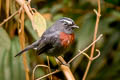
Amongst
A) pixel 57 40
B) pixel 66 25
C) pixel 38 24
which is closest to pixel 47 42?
pixel 57 40

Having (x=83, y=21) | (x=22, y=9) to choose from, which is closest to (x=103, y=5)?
(x=83, y=21)

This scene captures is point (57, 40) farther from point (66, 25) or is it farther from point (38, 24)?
point (38, 24)

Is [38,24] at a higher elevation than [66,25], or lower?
lower

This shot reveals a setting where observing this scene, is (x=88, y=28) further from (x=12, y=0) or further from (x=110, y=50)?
(x=12, y=0)

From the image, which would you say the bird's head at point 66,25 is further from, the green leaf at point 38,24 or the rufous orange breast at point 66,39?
the green leaf at point 38,24

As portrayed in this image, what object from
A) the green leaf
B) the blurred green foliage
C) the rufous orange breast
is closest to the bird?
the rufous orange breast

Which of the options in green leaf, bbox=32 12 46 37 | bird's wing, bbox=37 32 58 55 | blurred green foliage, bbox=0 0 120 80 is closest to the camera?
green leaf, bbox=32 12 46 37

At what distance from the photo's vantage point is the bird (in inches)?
114

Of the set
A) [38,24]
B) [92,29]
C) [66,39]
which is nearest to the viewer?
[38,24]

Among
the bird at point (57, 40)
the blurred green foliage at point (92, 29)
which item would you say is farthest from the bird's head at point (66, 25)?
the blurred green foliage at point (92, 29)

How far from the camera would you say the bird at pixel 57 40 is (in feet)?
9.52

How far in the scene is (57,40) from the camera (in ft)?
9.77

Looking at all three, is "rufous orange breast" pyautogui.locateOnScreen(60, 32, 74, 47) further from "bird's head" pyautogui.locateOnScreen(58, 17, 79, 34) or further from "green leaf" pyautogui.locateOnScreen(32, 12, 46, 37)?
"green leaf" pyautogui.locateOnScreen(32, 12, 46, 37)

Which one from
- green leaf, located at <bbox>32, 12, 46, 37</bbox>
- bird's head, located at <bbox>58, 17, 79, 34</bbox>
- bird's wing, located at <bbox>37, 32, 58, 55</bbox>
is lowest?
green leaf, located at <bbox>32, 12, 46, 37</bbox>
